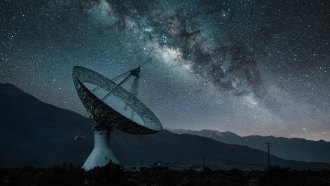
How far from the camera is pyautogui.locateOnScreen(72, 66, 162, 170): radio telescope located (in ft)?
111

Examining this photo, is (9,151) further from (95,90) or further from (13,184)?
(13,184)

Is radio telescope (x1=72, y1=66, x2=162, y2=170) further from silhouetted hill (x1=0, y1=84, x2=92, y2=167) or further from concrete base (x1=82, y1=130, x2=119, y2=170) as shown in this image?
silhouetted hill (x1=0, y1=84, x2=92, y2=167)

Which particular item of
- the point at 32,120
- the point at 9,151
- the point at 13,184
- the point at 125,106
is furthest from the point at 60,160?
the point at 13,184

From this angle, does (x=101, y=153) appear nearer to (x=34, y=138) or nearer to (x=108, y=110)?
(x=108, y=110)

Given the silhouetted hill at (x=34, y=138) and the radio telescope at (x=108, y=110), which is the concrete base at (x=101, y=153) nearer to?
the radio telescope at (x=108, y=110)

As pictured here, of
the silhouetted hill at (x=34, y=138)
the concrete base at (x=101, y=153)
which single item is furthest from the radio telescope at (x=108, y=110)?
→ the silhouetted hill at (x=34, y=138)

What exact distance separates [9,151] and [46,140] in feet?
99.9

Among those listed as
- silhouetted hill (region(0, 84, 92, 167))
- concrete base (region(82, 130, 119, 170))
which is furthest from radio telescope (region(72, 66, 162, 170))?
silhouetted hill (region(0, 84, 92, 167))

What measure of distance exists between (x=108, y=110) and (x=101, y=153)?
244 inches

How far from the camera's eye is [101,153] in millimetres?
37531

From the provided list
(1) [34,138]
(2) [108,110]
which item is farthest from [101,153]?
(1) [34,138]

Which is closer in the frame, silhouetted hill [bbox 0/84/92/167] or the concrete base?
the concrete base

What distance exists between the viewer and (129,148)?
19512cm

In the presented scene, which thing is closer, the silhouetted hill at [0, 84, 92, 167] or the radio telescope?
the radio telescope
